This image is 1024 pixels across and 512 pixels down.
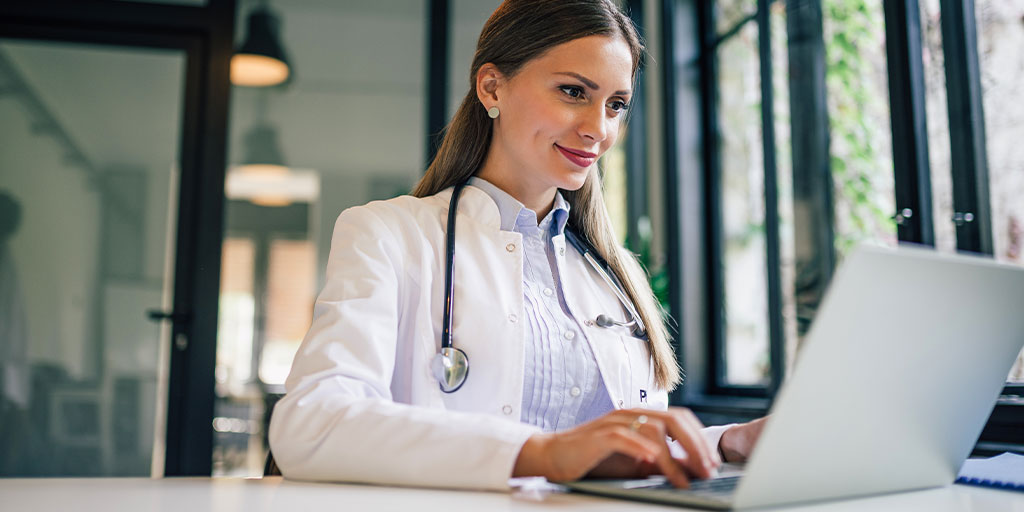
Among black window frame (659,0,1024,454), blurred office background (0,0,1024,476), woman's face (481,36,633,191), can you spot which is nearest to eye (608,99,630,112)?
woman's face (481,36,633,191)

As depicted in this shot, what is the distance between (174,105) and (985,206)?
3082 mm

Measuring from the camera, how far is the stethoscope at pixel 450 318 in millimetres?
1120

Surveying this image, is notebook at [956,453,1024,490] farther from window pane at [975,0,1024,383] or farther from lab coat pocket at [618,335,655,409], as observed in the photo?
window pane at [975,0,1024,383]

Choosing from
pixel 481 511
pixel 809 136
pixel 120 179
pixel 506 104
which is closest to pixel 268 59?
pixel 120 179

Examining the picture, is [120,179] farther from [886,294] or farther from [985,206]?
[886,294]

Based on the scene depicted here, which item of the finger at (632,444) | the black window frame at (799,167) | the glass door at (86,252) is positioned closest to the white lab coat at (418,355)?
the finger at (632,444)

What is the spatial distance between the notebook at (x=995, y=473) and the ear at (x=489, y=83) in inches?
35.3

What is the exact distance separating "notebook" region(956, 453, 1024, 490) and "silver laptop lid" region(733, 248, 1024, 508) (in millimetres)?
69

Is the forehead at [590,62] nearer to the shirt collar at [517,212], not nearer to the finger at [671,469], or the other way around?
the shirt collar at [517,212]

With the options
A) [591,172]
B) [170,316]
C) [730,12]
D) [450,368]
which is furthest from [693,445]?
[170,316]

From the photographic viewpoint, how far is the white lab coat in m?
0.82

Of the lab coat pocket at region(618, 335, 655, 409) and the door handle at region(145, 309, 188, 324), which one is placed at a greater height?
the door handle at region(145, 309, 188, 324)

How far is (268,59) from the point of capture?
3.69 metres

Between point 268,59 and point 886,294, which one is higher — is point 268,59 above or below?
above
